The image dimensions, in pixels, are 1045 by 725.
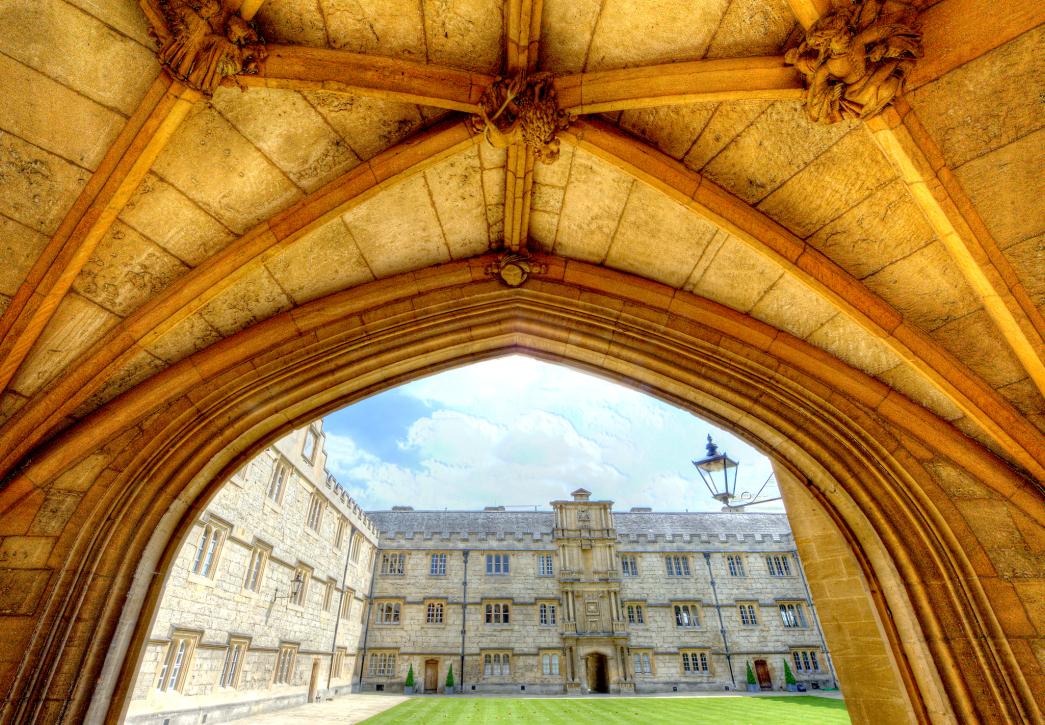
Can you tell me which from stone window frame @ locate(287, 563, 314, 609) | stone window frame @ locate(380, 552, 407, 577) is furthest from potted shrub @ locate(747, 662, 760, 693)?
stone window frame @ locate(287, 563, 314, 609)

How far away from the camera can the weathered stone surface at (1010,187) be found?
A: 2565 millimetres

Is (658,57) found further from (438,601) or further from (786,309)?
(438,601)

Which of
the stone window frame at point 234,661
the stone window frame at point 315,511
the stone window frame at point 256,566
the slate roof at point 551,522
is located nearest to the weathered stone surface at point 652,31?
the stone window frame at point 256,566

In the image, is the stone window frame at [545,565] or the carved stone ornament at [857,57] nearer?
the carved stone ornament at [857,57]

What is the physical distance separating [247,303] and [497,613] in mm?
21946

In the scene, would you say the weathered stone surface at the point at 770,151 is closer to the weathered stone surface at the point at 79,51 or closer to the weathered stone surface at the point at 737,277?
the weathered stone surface at the point at 737,277

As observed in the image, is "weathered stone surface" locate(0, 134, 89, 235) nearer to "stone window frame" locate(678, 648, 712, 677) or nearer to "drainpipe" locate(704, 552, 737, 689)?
"stone window frame" locate(678, 648, 712, 677)

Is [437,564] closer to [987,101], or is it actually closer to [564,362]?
[564,362]

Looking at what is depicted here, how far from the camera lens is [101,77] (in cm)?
260

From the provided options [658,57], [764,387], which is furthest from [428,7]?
[764,387]

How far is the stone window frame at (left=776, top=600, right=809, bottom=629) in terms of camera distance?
23125 mm

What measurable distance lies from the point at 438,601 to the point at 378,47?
23722 mm

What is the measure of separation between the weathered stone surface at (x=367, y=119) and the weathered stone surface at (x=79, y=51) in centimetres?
87

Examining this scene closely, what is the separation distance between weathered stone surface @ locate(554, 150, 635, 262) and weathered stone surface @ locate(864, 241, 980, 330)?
192cm
